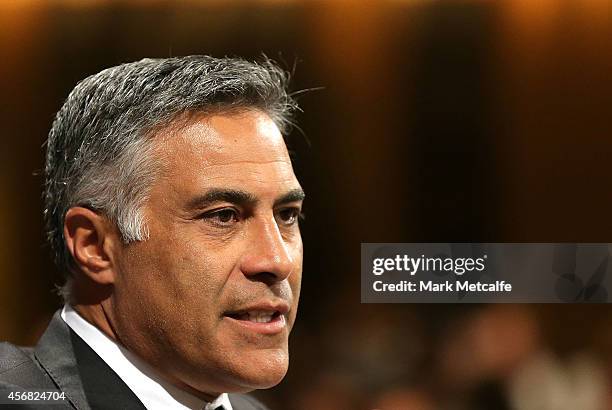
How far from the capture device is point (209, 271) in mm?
1669

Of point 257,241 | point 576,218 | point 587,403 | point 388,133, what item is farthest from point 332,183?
point 587,403

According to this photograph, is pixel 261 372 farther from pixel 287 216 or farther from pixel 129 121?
pixel 129 121

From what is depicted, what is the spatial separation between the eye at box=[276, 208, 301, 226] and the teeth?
173mm

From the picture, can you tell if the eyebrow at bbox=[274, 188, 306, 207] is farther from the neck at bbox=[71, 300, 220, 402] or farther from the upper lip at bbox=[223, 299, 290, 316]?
the neck at bbox=[71, 300, 220, 402]

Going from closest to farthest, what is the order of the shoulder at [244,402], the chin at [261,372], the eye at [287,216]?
the chin at [261,372] → the eye at [287,216] → the shoulder at [244,402]

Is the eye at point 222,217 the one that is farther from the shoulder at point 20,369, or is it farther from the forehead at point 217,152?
Result: the shoulder at point 20,369

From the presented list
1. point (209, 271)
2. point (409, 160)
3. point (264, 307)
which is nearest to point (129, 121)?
point (209, 271)

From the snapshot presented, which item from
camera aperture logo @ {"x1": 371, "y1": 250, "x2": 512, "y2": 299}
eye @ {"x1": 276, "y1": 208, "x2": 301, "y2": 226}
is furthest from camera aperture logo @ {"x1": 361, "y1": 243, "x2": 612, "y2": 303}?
eye @ {"x1": 276, "y1": 208, "x2": 301, "y2": 226}

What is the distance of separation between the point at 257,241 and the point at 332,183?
0.39 metres

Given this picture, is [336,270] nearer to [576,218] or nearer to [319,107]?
[319,107]

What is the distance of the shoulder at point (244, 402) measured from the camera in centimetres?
193

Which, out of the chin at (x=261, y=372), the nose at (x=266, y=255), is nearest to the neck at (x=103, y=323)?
the chin at (x=261, y=372)

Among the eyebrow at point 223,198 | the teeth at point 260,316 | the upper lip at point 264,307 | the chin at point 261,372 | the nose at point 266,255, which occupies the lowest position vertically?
the chin at point 261,372

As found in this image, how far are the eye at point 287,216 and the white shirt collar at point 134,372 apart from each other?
35 cm
